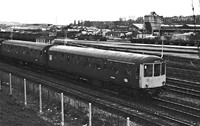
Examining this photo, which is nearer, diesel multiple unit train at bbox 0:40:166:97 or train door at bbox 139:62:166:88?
train door at bbox 139:62:166:88

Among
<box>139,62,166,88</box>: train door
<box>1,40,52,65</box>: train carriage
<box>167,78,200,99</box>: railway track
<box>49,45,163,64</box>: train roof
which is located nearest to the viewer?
<box>139,62,166,88</box>: train door

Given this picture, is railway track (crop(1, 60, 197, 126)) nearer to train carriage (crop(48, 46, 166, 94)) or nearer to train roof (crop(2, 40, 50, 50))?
train carriage (crop(48, 46, 166, 94))

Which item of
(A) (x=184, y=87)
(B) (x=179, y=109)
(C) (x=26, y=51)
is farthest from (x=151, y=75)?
(C) (x=26, y=51)

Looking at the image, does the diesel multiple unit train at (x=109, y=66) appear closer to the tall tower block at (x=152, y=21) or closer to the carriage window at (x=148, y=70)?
the carriage window at (x=148, y=70)

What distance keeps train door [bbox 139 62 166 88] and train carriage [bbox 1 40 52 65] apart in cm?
1420

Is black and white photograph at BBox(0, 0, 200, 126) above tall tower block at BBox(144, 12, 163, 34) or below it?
below

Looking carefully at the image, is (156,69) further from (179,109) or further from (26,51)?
(26,51)

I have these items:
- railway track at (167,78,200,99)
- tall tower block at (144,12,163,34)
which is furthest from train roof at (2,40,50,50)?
tall tower block at (144,12,163,34)

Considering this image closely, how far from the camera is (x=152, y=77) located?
1784 centimetres

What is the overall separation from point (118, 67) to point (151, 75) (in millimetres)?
2370

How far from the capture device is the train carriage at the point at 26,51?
2992cm

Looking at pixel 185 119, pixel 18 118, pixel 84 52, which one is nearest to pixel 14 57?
pixel 84 52

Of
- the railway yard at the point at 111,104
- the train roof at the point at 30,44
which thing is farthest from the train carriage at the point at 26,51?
the railway yard at the point at 111,104

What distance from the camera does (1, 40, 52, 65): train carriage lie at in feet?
98.2
